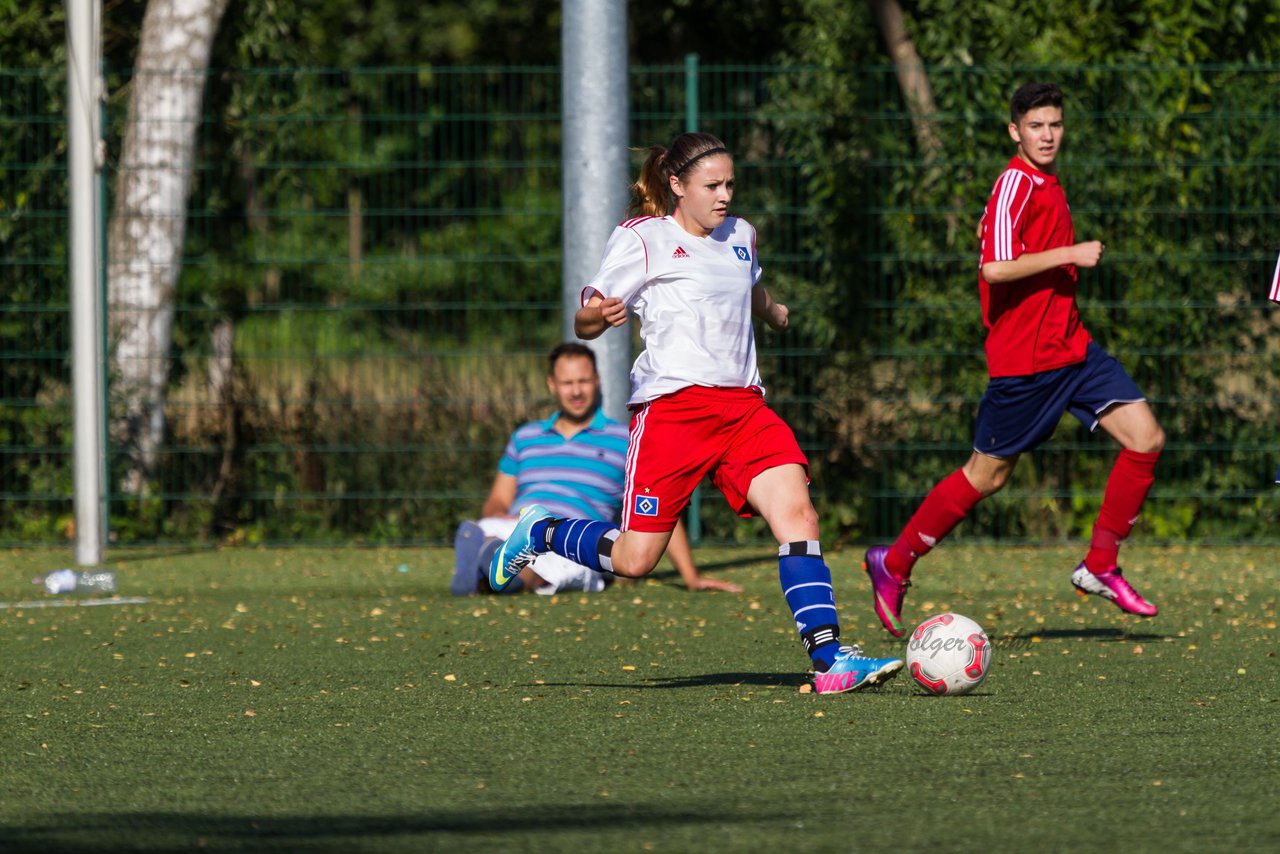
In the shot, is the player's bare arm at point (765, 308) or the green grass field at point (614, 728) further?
the player's bare arm at point (765, 308)

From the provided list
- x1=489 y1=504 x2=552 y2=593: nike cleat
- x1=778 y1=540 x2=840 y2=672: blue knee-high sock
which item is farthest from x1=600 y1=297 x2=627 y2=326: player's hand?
x1=489 y1=504 x2=552 y2=593: nike cleat

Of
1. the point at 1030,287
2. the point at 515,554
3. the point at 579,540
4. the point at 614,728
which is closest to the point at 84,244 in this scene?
the point at 515,554

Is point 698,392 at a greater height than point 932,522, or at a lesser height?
greater

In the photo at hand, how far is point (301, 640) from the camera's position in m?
7.10

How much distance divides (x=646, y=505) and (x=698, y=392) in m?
0.39

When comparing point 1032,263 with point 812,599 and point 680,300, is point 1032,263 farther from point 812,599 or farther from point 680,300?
point 812,599

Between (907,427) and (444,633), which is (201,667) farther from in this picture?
(907,427)

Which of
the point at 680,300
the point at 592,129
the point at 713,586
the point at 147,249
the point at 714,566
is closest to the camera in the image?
the point at 680,300

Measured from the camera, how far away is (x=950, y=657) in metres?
5.45

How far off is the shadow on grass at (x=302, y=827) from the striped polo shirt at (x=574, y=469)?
4.77 m

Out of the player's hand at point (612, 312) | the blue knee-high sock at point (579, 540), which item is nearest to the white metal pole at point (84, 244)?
the blue knee-high sock at point (579, 540)

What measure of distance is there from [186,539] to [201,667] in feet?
14.4

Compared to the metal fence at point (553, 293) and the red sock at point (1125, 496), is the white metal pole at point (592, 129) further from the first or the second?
the red sock at point (1125, 496)

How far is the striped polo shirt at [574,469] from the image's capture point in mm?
8766
